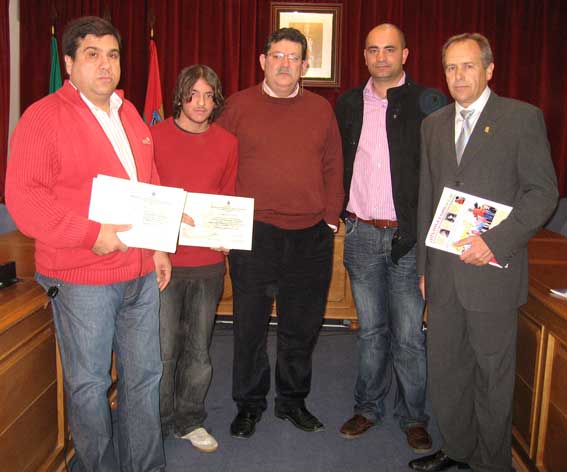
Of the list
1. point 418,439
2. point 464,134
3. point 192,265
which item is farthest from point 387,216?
point 418,439

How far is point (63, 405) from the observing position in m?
2.40

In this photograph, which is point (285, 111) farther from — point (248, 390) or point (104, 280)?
point (248, 390)

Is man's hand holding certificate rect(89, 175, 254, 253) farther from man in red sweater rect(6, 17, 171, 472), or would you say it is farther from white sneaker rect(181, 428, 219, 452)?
white sneaker rect(181, 428, 219, 452)

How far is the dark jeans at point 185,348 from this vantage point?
2.57m

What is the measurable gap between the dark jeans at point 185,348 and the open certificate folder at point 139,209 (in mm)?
554

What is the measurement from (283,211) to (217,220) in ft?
1.07

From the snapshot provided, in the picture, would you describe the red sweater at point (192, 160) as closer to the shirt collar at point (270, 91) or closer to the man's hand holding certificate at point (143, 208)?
the man's hand holding certificate at point (143, 208)

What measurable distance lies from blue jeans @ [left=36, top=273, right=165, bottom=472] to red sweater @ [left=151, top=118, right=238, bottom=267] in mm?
389

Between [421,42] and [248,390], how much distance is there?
3.88 meters

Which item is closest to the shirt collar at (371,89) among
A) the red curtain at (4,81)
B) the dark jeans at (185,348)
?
the dark jeans at (185,348)

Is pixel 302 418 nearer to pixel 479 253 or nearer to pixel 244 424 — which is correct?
pixel 244 424

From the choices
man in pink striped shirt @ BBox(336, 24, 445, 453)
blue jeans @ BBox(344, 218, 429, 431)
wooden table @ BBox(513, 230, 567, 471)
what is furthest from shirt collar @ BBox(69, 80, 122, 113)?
wooden table @ BBox(513, 230, 567, 471)

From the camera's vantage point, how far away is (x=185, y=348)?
2.72 metres

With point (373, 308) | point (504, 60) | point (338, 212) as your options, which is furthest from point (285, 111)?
point (504, 60)
